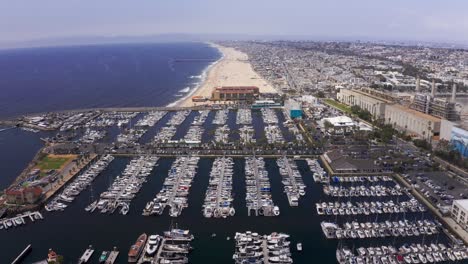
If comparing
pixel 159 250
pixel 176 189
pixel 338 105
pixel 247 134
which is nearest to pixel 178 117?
pixel 247 134

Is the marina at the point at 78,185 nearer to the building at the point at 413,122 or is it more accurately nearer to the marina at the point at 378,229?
the marina at the point at 378,229

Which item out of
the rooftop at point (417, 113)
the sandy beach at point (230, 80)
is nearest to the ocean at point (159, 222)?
the rooftop at point (417, 113)

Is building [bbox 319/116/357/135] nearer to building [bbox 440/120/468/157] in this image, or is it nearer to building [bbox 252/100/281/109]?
building [bbox 440/120/468/157]

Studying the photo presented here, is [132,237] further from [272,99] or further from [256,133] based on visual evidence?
[272,99]

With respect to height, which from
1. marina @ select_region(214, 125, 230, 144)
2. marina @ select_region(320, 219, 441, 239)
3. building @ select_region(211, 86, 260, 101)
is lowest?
marina @ select_region(320, 219, 441, 239)

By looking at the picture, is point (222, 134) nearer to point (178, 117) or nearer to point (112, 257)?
point (178, 117)

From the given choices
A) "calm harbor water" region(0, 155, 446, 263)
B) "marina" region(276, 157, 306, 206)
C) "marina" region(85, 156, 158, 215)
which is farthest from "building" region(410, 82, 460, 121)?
"marina" region(85, 156, 158, 215)
